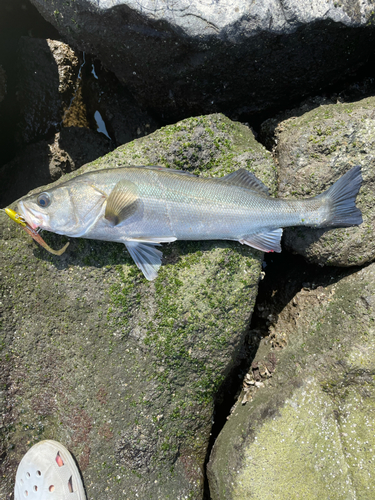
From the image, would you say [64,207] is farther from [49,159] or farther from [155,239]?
[49,159]

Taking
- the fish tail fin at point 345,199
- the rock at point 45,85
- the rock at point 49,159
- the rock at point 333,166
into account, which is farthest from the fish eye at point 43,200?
the fish tail fin at point 345,199

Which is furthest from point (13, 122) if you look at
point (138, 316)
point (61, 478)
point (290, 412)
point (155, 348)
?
point (290, 412)

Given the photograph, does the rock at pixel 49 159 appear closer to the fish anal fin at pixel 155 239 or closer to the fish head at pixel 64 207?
the fish head at pixel 64 207

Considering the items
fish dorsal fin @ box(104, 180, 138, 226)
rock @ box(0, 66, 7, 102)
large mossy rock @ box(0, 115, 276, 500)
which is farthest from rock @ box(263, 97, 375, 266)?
rock @ box(0, 66, 7, 102)

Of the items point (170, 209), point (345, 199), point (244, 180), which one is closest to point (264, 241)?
point (244, 180)

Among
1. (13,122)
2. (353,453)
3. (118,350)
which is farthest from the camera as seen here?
(13,122)

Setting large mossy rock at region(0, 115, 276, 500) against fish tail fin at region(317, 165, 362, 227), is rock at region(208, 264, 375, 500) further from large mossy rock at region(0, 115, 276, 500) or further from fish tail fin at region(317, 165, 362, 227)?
fish tail fin at region(317, 165, 362, 227)

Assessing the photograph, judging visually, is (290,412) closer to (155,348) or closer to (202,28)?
(155,348)
